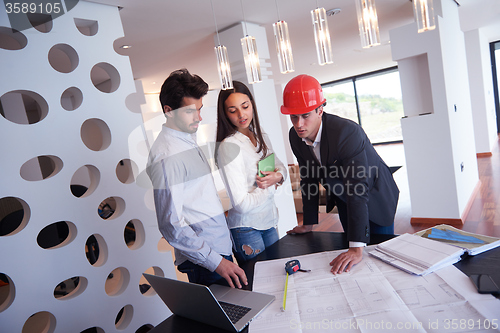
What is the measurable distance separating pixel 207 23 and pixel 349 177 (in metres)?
2.69

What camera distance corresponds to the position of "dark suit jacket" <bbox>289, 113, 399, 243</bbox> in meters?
1.48

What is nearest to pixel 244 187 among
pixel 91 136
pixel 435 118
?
pixel 435 118

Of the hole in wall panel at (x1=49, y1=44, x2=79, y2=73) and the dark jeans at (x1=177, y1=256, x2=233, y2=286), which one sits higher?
the hole in wall panel at (x1=49, y1=44, x2=79, y2=73)

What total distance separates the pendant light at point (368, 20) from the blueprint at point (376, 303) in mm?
911

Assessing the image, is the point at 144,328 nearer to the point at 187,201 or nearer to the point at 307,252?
the point at 187,201

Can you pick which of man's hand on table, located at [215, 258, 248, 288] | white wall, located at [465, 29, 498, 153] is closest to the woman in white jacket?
man's hand on table, located at [215, 258, 248, 288]

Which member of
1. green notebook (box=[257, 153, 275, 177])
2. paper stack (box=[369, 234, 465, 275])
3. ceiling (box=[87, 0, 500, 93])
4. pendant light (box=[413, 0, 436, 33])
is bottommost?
paper stack (box=[369, 234, 465, 275])

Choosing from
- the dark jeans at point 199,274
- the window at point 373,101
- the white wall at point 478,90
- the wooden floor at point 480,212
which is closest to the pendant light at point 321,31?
the dark jeans at point 199,274

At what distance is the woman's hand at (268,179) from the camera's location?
177 centimetres

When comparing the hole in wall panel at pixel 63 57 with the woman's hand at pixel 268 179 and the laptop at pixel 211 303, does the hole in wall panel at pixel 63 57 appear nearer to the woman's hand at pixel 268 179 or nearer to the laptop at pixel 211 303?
the woman's hand at pixel 268 179

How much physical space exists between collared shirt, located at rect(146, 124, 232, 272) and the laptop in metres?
0.30

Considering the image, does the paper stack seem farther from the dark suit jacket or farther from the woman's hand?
the woman's hand

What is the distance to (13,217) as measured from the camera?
265cm

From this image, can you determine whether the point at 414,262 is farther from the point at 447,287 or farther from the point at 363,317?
the point at 363,317
